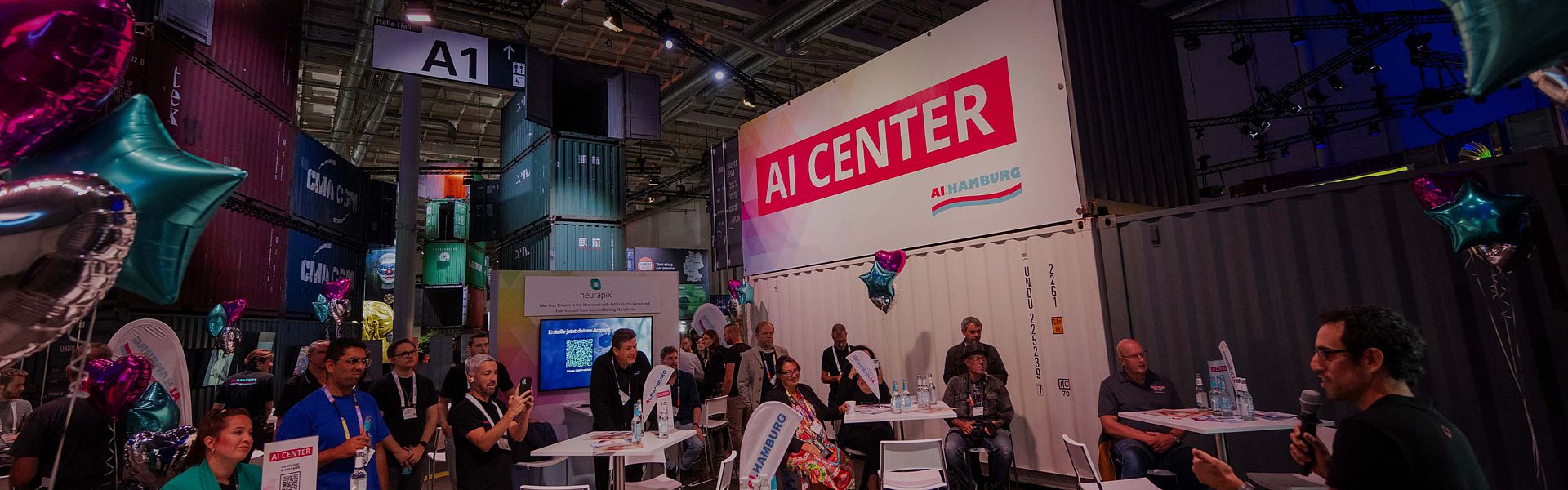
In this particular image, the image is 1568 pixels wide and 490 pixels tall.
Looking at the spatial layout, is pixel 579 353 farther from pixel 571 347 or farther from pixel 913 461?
pixel 913 461

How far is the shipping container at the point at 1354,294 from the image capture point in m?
3.67

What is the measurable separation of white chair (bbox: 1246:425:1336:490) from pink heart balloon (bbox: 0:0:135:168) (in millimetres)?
4192

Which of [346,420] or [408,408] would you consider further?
[408,408]

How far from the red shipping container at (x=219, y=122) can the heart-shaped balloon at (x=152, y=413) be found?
3.57 m

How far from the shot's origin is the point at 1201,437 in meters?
4.78

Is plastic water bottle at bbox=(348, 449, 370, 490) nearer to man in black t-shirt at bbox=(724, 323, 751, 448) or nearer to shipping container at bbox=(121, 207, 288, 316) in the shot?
man in black t-shirt at bbox=(724, 323, 751, 448)

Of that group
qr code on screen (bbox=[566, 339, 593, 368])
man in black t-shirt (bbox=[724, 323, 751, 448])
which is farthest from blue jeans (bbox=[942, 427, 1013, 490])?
qr code on screen (bbox=[566, 339, 593, 368])

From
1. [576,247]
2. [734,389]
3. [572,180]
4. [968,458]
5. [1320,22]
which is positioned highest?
[1320,22]

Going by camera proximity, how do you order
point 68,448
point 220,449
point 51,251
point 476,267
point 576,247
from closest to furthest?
point 51,251, point 220,449, point 68,448, point 576,247, point 476,267

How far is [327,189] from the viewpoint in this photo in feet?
36.0

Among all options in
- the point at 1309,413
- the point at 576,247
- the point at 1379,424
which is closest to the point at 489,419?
the point at 1309,413

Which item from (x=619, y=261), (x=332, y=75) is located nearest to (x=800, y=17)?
(x=619, y=261)

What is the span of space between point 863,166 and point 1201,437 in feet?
13.3

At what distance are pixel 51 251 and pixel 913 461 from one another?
404cm
